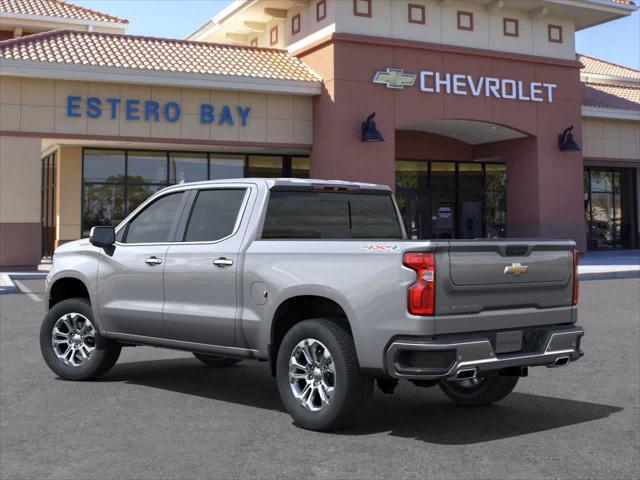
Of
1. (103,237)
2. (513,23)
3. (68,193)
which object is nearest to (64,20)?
(68,193)

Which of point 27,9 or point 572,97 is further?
point 27,9

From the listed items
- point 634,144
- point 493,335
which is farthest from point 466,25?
point 493,335

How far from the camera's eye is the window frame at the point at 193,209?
7082mm

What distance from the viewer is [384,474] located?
503 cm

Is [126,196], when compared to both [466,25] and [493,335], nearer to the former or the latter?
[466,25]

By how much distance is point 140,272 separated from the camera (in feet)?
25.4

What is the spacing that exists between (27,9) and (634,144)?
26.7m

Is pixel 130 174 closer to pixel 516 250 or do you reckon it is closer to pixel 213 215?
pixel 213 215

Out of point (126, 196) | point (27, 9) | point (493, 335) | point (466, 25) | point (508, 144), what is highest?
point (27, 9)

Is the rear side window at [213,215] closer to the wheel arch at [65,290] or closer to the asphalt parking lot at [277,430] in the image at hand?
the asphalt parking lot at [277,430]

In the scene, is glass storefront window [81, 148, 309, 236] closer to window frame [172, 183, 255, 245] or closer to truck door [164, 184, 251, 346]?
window frame [172, 183, 255, 245]

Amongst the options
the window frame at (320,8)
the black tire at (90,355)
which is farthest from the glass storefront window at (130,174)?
the black tire at (90,355)

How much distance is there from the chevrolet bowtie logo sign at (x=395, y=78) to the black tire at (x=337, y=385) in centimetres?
2189

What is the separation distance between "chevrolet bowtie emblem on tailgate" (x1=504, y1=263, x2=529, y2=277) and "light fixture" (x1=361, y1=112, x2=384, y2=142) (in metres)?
20.8
